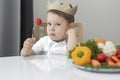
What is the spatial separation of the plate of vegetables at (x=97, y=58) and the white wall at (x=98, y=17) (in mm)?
1641

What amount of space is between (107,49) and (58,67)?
0.73ft

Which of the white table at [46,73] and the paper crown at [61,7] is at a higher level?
the paper crown at [61,7]

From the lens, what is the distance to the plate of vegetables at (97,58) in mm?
870

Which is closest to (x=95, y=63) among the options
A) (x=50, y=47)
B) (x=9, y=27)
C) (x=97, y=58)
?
(x=97, y=58)

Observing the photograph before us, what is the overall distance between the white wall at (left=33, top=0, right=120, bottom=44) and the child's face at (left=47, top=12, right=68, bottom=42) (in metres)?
1.27

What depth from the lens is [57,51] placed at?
1.50 metres

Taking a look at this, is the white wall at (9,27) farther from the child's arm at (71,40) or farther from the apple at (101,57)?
the apple at (101,57)

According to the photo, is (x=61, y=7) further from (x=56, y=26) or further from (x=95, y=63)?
(x=95, y=63)

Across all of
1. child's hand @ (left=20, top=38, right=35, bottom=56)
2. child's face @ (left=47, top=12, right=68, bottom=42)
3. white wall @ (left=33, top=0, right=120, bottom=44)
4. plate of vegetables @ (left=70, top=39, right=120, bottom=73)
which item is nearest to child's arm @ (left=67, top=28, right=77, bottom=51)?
child's face @ (left=47, top=12, right=68, bottom=42)

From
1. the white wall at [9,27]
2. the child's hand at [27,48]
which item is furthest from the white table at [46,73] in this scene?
the white wall at [9,27]

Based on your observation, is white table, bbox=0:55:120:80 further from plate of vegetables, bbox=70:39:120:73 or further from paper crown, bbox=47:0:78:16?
paper crown, bbox=47:0:78:16

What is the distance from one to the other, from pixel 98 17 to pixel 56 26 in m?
1.41

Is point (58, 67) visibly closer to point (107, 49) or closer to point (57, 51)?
point (107, 49)

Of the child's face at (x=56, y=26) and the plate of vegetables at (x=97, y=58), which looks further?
the child's face at (x=56, y=26)
